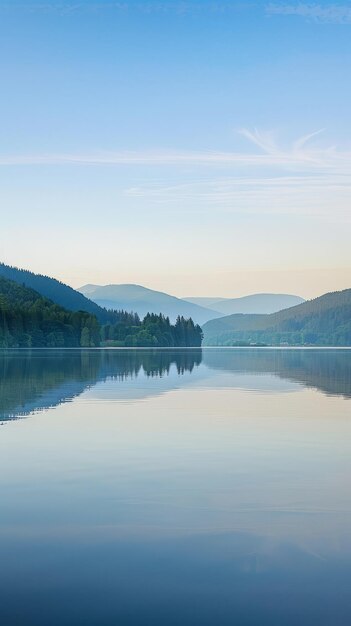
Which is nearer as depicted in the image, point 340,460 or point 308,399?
point 340,460

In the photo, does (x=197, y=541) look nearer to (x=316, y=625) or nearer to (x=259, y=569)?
(x=259, y=569)

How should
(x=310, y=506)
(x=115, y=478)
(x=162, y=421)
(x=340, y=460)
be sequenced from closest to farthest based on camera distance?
(x=310, y=506), (x=115, y=478), (x=340, y=460), (x=162, y=421)

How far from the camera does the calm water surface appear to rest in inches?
429

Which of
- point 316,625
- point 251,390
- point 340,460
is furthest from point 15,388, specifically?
point 316,625

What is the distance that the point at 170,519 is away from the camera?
621 inches

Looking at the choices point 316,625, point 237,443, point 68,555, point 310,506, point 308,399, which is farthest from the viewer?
point 308,399

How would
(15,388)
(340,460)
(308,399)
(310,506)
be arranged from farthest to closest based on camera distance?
(15,388)
(308,399)
(340,460)
(310,506)

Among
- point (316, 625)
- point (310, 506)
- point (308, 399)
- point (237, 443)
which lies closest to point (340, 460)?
point (237, 443)

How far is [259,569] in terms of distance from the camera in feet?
40.5

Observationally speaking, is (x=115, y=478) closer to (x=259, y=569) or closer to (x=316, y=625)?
(x=259, y=569)

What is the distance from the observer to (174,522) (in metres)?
15.5

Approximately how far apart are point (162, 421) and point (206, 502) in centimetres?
1662

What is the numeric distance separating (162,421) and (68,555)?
20.9m

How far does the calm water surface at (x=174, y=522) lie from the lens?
10891mm
